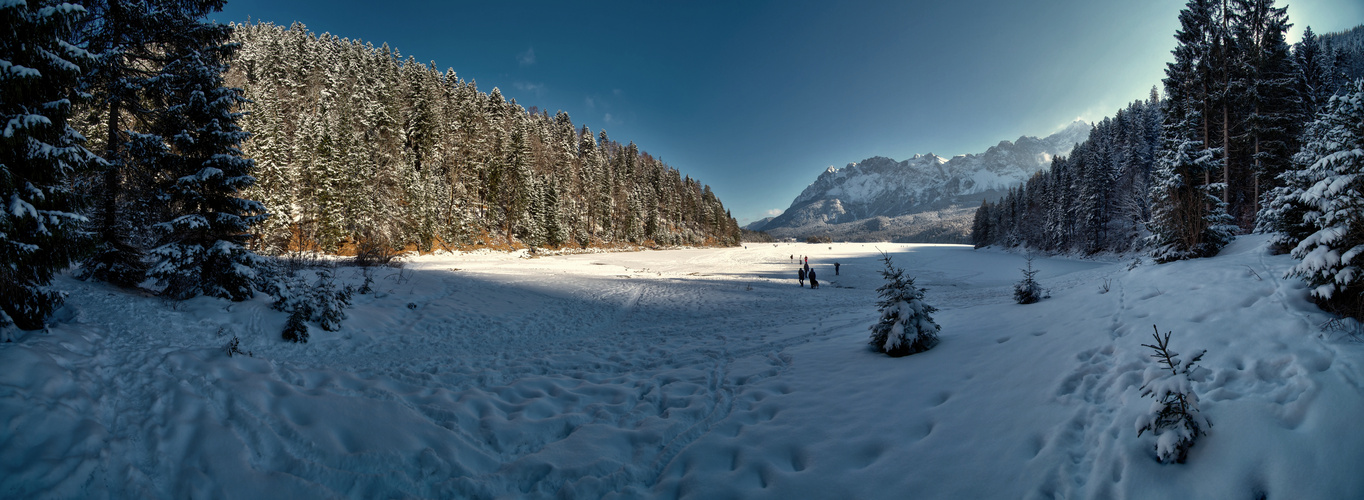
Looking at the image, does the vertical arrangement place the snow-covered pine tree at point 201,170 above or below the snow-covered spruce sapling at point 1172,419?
above

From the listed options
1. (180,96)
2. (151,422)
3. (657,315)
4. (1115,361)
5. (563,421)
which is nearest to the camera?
(151,422)

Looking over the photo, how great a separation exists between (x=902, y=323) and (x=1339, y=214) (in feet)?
13.7

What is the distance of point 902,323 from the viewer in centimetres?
678

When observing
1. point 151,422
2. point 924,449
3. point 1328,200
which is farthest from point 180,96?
point 1328,200

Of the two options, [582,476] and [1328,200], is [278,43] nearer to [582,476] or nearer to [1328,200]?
[582,476]

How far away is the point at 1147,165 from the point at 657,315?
2372 inches

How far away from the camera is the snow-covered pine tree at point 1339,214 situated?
11.8 ft

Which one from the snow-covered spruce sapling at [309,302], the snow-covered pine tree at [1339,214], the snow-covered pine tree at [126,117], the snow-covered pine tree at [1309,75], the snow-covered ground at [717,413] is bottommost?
the snow-covered ground at [717,413]

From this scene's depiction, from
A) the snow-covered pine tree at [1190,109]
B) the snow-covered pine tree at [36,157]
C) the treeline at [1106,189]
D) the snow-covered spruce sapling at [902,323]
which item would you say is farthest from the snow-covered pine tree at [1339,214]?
the treeline at [1106,189]

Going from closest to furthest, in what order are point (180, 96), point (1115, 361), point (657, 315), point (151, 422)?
point (151, 422) < point (1115, 361) < point (180, 96) < point (657, 315)

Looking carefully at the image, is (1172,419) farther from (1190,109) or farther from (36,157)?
(1190,109)

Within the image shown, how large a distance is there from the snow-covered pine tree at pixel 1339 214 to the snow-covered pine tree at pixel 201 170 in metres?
15.3

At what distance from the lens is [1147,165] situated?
4406 centimetres

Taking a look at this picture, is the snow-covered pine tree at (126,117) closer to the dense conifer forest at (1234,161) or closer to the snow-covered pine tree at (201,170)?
the snow-covered pine tree at (201,170)
